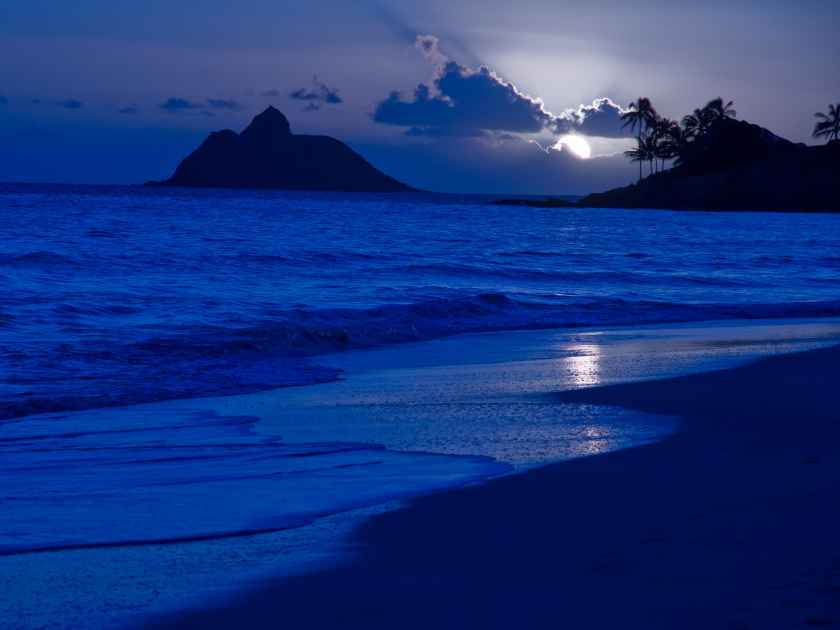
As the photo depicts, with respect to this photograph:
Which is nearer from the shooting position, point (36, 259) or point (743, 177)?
point (36, 259)

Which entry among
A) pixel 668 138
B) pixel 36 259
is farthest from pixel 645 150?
pixel 36 259

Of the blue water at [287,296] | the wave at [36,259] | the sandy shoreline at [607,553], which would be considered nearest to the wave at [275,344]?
the blue water at [287,296]

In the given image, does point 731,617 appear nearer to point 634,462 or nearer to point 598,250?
point 634,462

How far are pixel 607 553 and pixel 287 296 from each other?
13.8m

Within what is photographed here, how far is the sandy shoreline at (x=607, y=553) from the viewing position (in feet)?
10.3

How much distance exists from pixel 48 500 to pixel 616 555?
2645 millimetres

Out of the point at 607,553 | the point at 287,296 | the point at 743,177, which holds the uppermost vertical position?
the point at 743,177

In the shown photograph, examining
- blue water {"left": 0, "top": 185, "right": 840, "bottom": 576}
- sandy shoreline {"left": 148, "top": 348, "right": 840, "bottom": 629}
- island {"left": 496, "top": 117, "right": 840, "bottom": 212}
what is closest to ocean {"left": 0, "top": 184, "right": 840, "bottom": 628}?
blue water {"left": 0, "top": 185, "right": 840, "bottom": 576}

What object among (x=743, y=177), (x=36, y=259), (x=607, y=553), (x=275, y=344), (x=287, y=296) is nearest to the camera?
(x=607, y=553)

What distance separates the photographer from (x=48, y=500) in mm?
4637

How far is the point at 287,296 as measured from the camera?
17.1 m

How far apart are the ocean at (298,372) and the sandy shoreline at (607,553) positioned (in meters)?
0.47

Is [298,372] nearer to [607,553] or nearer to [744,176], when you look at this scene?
[607,553]

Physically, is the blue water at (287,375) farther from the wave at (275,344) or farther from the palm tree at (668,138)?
the palm tree at (668,138)
